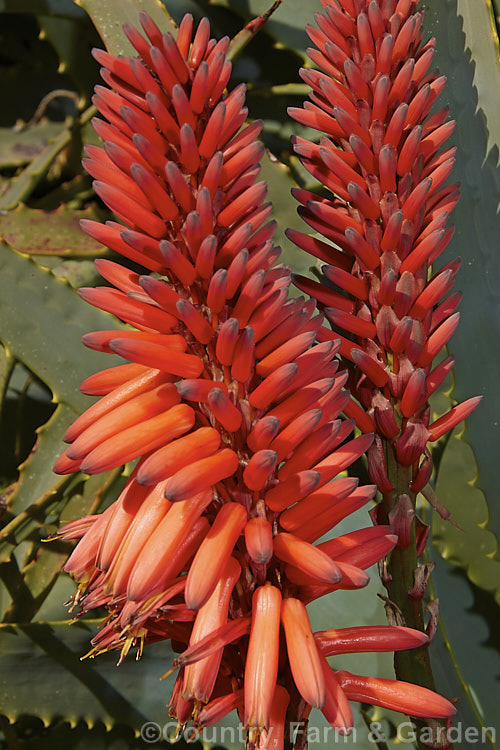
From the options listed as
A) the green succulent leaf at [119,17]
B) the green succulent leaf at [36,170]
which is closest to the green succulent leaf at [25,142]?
the green succulent leaf at [36,170]

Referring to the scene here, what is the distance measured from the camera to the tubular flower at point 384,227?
0.42 m

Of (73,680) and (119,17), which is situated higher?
(119,17)

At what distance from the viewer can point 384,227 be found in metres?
0.43

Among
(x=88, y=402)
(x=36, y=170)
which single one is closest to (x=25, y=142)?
(x=36, y=170)

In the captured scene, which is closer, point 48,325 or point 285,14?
point 48,325

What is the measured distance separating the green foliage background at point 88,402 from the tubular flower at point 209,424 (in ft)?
0.62

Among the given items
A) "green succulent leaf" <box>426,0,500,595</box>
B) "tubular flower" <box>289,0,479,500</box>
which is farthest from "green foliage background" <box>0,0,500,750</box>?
"tubular flower" <box>289,0,479,500</box>

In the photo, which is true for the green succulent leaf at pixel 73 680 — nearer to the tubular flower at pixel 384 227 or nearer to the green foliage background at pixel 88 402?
the green foliage background at pixel 88 402

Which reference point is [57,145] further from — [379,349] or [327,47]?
[379,349]

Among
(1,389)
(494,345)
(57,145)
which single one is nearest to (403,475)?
(494,345)

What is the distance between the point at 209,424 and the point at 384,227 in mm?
181

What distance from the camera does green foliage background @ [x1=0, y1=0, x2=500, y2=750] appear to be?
0.55 m

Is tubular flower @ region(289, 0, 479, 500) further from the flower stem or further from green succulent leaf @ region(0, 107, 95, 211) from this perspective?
green succulent leaf @ region(0, 107, 95, 211)

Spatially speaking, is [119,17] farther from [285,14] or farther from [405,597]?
[405,597]
